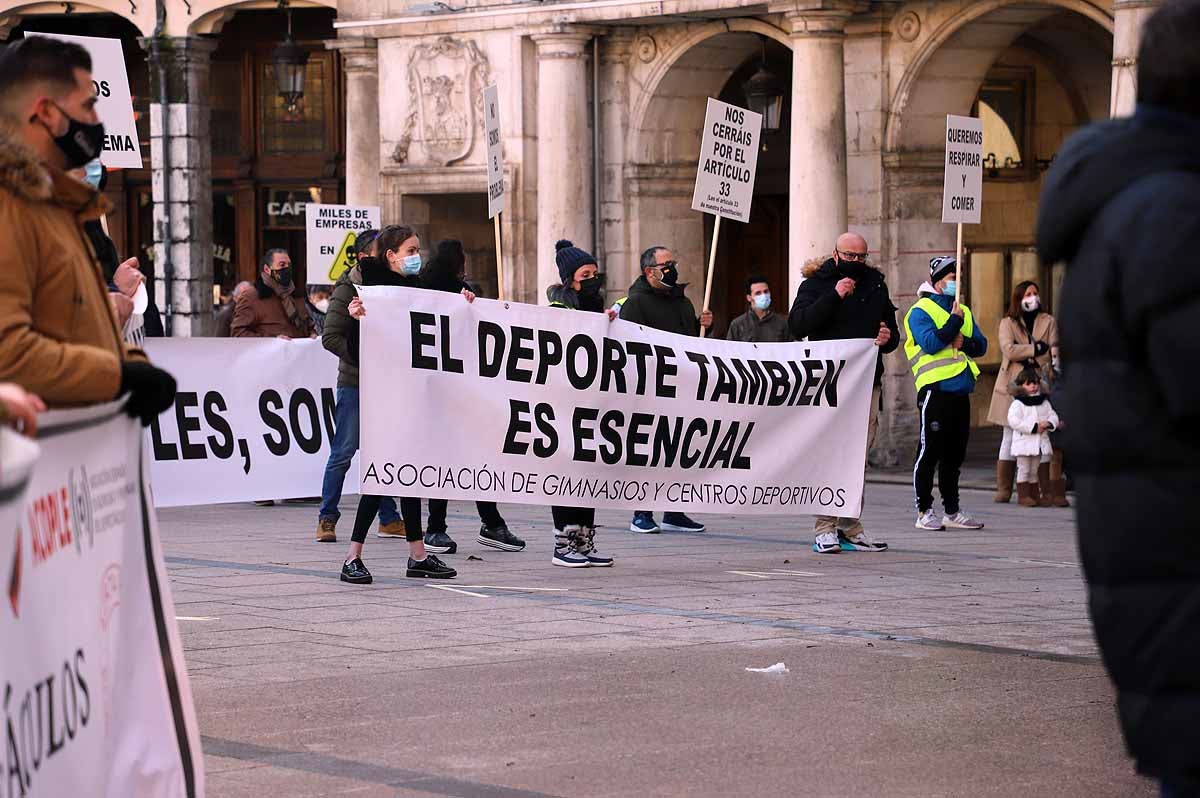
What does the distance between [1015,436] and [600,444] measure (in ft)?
19.9

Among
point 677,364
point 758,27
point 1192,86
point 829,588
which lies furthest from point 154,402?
point 758,27

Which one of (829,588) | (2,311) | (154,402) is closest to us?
(2,311)

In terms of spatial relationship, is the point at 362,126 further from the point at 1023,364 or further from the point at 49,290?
the point at 49,290

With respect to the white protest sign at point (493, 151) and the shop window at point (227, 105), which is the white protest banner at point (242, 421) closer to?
the white protest sign at point (493, 151)

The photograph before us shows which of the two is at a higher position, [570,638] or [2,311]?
[2,311]

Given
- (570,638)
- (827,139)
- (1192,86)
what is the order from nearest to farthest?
(1192,86) < (570,638) < (827,139)

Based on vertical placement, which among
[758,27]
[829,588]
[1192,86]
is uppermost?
[758,27]

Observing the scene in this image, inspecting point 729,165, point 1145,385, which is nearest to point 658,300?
point 729,165

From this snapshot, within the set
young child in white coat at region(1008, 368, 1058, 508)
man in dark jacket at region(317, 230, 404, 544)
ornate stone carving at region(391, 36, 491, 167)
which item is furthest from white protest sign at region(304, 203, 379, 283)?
man in dark jacket at region(317, 230, 404, 544)

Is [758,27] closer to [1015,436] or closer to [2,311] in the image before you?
[1015,436]

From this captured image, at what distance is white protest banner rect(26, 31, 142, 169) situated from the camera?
47.3ft

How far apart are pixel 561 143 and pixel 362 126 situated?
10.8ft

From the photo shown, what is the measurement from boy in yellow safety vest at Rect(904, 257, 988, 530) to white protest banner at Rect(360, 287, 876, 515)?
2066mm

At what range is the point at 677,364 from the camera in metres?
13.0
